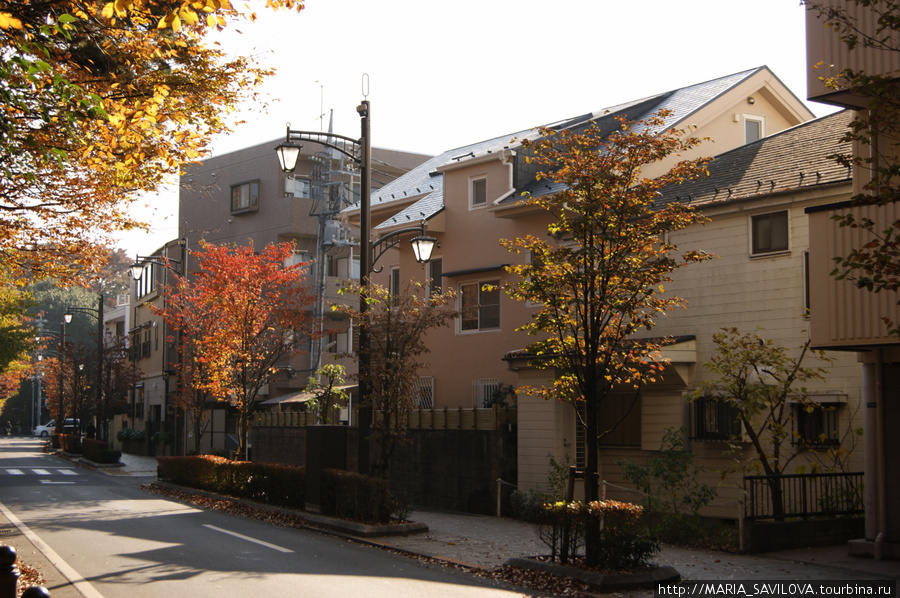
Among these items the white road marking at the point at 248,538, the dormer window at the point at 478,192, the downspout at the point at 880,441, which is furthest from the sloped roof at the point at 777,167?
the white road marking at the point at 248,538

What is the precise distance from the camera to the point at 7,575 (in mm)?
6738

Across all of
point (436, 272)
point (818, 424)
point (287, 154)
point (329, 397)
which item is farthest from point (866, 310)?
point (329, 397)

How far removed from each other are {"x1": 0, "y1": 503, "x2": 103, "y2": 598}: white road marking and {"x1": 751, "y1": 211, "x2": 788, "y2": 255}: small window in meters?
13.7

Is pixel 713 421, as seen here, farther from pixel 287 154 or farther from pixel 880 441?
pixel 287 154

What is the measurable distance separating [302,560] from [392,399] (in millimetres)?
4455

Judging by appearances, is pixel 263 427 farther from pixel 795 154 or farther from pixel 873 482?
pixel 873 482

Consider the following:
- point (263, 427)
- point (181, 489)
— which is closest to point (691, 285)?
point (181, 489)

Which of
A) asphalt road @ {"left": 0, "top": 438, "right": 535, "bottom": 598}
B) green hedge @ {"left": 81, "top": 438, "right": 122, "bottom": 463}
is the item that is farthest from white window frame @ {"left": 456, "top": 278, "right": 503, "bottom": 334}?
green hedge @ {"left": 81, "top": 438, "right": 122, "bottom": 463}

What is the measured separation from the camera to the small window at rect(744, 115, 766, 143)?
24523mm

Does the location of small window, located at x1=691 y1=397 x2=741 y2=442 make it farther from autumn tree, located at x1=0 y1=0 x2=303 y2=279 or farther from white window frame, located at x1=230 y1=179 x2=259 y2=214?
white window frame, located at x1=230 y1=179 x2=259 y2=214

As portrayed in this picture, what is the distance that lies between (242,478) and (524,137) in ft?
48.8

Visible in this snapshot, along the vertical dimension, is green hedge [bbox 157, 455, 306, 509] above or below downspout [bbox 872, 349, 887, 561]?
below

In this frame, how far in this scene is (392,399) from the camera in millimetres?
16406

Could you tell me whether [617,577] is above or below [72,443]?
above
